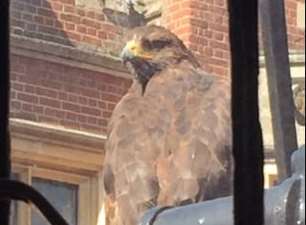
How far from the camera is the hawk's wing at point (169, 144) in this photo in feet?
13.8

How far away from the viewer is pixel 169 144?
4629mm

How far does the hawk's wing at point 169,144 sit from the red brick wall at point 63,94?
232cm

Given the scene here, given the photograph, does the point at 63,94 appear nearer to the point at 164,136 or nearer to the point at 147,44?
the point at 147,44

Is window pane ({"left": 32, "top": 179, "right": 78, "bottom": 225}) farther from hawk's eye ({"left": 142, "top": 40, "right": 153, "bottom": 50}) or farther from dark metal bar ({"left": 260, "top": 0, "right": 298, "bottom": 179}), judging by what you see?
dark metal bar ({"left": 260, "top": 0, "right": 298, "bottom": 179})

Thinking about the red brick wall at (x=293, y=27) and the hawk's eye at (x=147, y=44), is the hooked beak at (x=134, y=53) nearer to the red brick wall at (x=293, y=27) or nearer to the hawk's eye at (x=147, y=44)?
the hawk's eye at (x=147, y=44)

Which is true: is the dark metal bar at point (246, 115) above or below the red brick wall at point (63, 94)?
below

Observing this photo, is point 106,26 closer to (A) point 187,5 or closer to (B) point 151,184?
(A) point 187,5

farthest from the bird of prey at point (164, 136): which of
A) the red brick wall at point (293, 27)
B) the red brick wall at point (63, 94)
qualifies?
the red brick wall at point (293, 27)

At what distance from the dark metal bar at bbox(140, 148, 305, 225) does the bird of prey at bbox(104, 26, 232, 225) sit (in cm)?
222

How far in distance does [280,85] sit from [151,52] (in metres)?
3.27

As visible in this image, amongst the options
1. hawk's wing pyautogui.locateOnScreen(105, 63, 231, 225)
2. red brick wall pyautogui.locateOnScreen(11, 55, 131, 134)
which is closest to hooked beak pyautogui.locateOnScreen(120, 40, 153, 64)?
hawk's wing pyautogui.locateOnScreen(105, 63, 231, 225)

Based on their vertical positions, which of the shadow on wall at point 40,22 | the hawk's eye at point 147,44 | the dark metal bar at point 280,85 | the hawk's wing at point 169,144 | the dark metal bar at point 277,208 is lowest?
the dark metal bar at point 277,208
